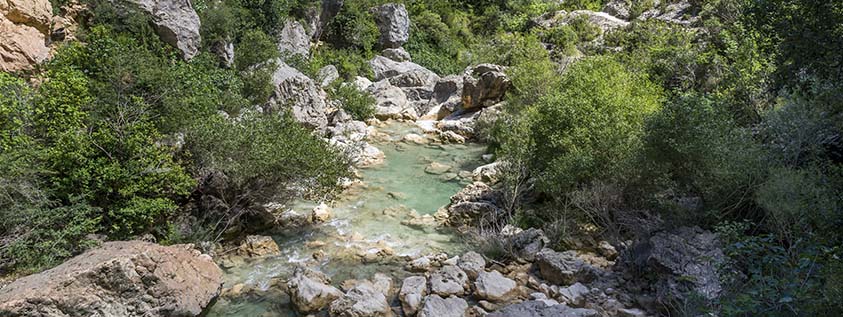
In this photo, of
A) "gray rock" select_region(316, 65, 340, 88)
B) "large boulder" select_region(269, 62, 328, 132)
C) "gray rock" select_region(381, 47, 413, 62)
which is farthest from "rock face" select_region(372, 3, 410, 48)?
"large boulder" select_region(269, 62, 328, 132)

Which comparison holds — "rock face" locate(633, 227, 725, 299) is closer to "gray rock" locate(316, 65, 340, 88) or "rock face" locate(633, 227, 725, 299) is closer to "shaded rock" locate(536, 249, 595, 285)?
"shaded rock" locate(536, 249, 595, 285)

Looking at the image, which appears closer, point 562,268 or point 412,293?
point 412,293

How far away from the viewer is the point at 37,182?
10.2 metres

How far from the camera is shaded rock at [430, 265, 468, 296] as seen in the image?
10.8 m

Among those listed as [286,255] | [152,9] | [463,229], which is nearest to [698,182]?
[463,229]

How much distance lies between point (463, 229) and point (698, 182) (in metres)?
6.97

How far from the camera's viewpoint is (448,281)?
11.0m

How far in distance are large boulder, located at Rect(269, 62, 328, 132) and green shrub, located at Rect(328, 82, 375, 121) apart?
3649 millimetres

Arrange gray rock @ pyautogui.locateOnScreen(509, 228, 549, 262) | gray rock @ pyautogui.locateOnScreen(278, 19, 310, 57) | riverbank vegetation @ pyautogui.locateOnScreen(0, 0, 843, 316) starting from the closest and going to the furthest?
riverbank vegetation @ pyautogui.locateOnScreen(0, 0, 843, 316), gray rock @ pyautogui.locateOnScreen(509, 228, 549, 262), gray rock @ pyautogui.locateOnScreen(278, 19, 310, 57)

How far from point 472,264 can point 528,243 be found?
196cm

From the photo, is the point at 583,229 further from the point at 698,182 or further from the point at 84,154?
the point at 84,154

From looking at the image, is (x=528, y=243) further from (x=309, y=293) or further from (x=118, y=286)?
(x=118, y=286)

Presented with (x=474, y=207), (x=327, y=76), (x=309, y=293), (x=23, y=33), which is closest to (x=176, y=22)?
(x=23, y=33)

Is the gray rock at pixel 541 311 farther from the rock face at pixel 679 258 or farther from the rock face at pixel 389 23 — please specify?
the rock face at pixel 389 23
